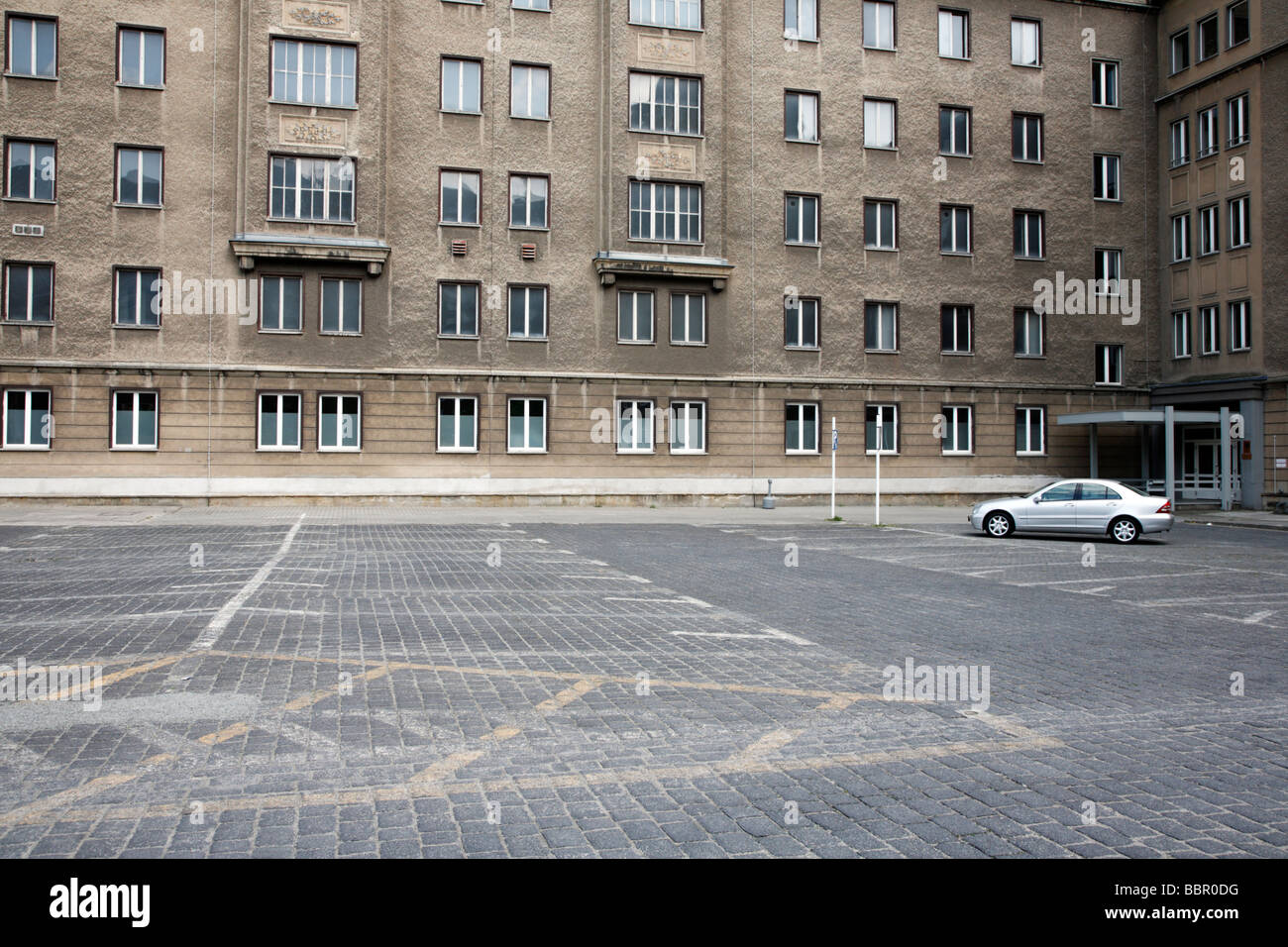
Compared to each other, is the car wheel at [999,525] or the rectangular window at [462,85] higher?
the rectangular window at [462,85]

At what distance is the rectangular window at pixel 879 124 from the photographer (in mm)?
39406

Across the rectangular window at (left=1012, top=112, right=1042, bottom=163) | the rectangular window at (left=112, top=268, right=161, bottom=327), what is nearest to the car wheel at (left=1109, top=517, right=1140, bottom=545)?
the rectangular window at (left=1012, top=112, right=1042, bottom=163)

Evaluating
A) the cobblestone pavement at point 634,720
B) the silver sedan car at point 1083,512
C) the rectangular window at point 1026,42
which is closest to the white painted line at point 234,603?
the cobblestone pavement at point 634,720

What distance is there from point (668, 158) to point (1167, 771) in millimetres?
33770

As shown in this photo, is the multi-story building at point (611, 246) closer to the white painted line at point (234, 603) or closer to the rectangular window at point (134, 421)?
the rectangular window at point (134, 421)

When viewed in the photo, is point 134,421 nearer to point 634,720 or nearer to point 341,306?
point 341,306

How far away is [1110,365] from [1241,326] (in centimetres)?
475

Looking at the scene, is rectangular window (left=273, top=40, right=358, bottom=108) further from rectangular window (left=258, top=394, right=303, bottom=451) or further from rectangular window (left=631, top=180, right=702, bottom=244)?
rectangular window (left=631, top=180, right=702, bottom=244)

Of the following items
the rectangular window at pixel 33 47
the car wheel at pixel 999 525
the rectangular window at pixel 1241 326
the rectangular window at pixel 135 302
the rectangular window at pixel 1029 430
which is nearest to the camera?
the car wheel at pixel 999 525

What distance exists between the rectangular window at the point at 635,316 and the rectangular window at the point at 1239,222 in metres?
21.1

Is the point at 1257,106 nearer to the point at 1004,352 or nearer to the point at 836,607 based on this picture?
the point at 1004,352

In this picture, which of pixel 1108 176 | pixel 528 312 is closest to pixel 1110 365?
pixel 1108 176

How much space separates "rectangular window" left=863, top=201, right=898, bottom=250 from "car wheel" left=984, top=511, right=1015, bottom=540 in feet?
53.8

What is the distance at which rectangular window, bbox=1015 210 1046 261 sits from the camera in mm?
41062
